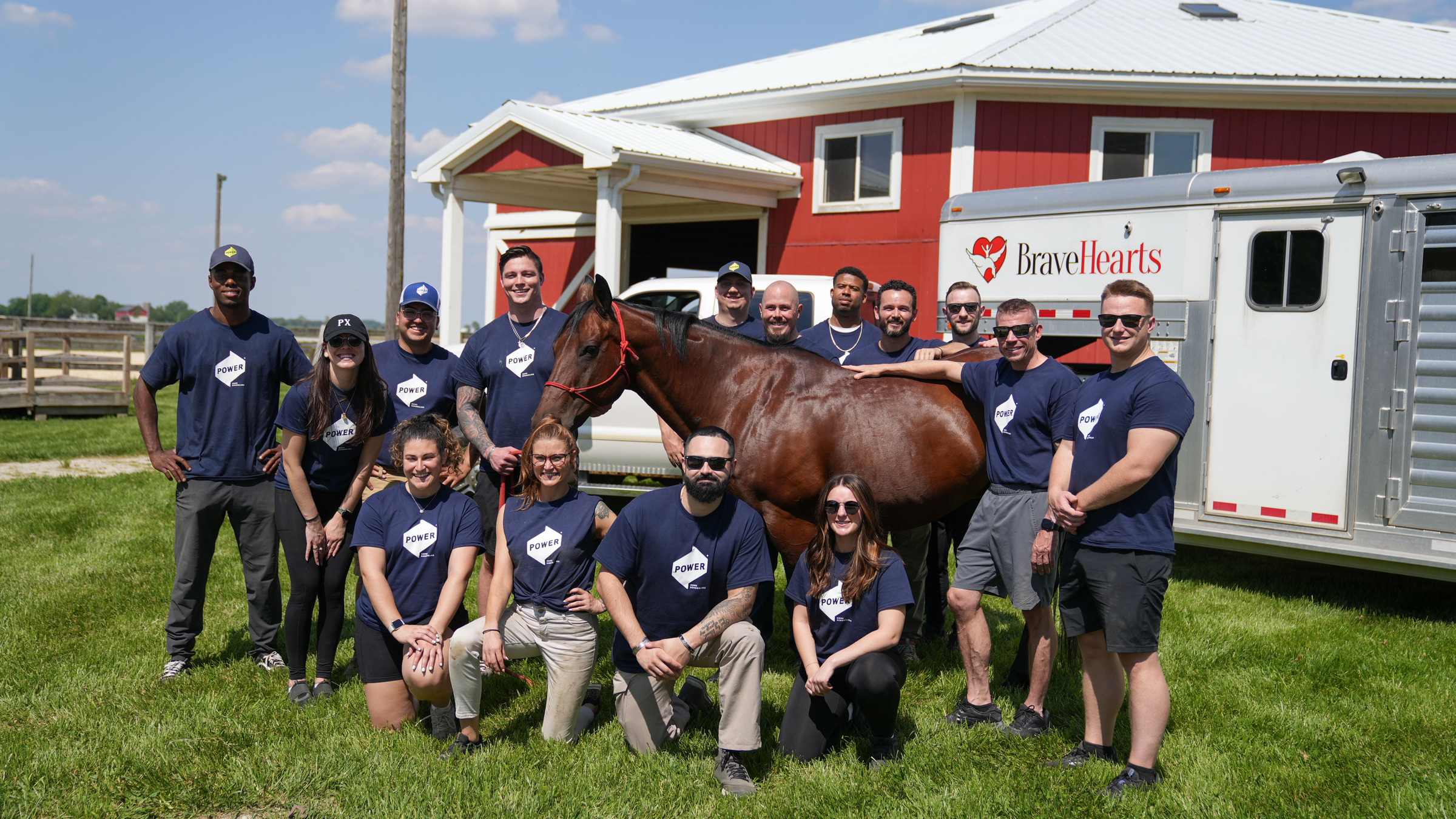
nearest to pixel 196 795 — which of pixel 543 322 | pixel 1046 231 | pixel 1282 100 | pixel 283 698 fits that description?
pixel 283 698

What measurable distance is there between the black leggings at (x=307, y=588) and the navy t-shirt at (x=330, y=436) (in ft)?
0.28

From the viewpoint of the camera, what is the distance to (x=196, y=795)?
3.71 m

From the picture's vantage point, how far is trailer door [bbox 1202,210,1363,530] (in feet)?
20.7

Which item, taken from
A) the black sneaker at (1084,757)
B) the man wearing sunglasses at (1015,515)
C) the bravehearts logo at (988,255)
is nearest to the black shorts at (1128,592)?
the man wearing sunglasses at (1015,515)

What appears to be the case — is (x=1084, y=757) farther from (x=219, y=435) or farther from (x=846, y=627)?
(x=219, y=435)

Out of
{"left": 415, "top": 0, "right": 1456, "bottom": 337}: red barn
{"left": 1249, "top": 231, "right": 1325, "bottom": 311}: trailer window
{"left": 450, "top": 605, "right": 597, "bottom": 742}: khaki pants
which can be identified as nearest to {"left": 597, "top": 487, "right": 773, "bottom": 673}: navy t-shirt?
{"left": 450, "top": 605, "right": 597, "bottom": 742}: khaki pants

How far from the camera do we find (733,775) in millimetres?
3836

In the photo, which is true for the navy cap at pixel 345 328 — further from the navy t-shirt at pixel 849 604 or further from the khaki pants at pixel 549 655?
the navy t-shirt at pixel 849 604

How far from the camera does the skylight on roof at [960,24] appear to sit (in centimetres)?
1680

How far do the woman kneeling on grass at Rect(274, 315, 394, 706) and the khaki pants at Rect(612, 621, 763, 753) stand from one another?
5.42 ft

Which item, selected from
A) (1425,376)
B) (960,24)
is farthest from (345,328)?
(960,24)

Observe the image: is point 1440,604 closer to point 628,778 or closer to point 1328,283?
point 1328,283

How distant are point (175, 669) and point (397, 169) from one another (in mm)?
11182

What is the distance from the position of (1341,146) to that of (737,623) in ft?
40.1
